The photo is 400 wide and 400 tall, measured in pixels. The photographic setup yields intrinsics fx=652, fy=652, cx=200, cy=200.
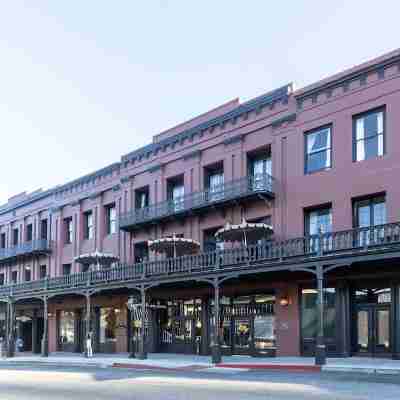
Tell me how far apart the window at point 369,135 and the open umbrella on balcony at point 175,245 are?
805cm

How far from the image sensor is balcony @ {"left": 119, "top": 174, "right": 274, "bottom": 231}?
27.3 metres

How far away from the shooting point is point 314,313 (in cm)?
2498

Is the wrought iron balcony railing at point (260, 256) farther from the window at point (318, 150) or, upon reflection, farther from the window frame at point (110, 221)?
the window frame at point (110, 221)

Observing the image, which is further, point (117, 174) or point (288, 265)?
point (117, 174)

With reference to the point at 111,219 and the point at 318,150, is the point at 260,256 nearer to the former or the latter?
the point at 318,150

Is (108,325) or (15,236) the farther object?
(15,236)

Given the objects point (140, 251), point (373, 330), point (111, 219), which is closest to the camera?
point (373, 330)

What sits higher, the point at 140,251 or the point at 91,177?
the point at 91,177

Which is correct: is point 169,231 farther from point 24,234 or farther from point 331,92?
point 24,234

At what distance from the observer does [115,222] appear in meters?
37.3

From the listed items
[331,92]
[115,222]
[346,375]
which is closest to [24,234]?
[115,222]

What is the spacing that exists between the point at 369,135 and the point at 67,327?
24.0 metres

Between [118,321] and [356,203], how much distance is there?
16.3 m

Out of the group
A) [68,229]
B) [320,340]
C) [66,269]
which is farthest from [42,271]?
[320,340]
